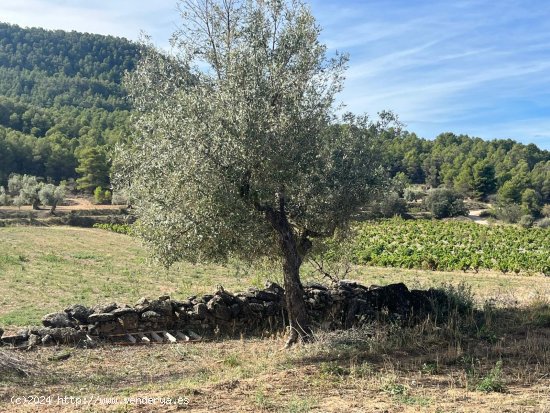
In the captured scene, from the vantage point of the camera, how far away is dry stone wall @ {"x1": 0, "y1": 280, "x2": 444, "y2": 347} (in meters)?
13.3

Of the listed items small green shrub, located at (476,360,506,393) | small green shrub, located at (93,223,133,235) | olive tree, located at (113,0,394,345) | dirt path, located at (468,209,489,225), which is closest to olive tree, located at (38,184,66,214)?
small green shrub, located at (93,223,133,235)

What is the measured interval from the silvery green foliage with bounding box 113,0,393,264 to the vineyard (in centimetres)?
474

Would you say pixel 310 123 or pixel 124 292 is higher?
pixel 310 123

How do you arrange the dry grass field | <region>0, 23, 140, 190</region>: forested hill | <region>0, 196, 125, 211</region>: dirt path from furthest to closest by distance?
<region>0, 23, 140, 190</region>: forested hill → <region>0, 196, 125, 211</region>: dirt path → the dry grass field

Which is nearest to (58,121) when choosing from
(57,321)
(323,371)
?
(57,321)

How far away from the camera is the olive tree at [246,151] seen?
995cm

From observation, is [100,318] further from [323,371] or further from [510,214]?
[510,214]

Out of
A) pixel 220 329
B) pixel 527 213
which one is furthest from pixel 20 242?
pixel 527 213

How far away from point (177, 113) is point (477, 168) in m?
129

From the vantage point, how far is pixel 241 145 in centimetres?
966

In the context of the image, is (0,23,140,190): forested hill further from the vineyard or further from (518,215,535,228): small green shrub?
(518,215,535,228): small green shrub

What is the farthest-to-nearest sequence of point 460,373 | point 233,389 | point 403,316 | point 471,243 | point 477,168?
point 477,168
point 471,243
point 403,316
point 460,373
point 233,389

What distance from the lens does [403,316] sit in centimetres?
1374

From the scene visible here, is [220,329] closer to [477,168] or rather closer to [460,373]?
[460,373]
